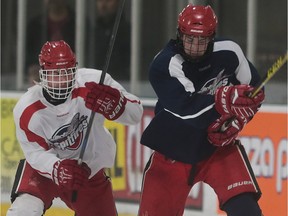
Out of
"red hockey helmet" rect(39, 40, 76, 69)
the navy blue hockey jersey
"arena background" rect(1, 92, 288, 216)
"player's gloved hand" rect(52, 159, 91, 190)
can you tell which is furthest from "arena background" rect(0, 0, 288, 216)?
"red hockey helmet" rect(39, 40, 76, 69)

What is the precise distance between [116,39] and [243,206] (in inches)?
98.4

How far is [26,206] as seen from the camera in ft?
12.7

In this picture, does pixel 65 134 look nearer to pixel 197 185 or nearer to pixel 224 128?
pixel 224 128

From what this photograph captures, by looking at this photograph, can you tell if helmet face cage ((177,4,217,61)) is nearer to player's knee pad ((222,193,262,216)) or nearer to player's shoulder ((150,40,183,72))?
player's shoulder ((150,40,183,72))

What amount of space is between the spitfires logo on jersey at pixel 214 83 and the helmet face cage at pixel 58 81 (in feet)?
1.59

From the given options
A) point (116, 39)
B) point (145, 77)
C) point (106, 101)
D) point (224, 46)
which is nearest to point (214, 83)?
point (224, 46)

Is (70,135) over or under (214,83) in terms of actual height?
under

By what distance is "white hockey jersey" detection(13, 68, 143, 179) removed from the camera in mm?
3939

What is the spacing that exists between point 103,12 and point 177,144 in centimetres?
236

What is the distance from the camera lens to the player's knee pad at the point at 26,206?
3.84 meters

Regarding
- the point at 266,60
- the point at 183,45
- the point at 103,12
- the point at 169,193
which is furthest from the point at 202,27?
the point at 103,12

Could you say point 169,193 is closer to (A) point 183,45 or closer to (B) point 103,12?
(A) point 183,45

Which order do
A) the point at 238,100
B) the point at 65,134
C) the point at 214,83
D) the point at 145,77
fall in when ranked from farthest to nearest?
the point at 145,77, the point at 65,134, the point at 214,83, the point at 238,100

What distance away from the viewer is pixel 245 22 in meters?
5.53
